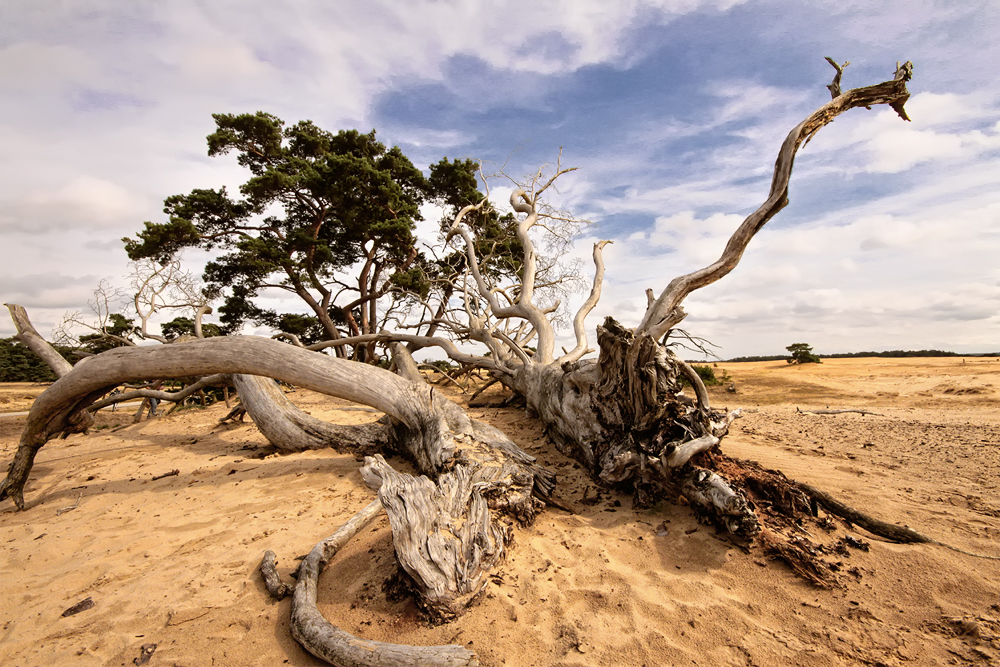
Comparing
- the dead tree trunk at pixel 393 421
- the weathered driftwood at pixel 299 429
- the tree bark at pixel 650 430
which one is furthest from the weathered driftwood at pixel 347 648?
Result: the weathered driftwood at pixel 299 429

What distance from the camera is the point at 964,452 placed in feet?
14.5

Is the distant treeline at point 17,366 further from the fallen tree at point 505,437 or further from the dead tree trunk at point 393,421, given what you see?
the fallen tree at point 505,437

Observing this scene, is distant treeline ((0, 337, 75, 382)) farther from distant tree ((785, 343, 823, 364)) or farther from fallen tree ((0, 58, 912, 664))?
distant tree ((785, 343, 823, 364))

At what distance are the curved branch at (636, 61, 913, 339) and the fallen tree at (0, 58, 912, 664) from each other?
1 cm

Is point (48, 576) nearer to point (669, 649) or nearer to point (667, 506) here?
point (669, 649)

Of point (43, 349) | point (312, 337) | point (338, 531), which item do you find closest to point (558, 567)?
point (338, 531)

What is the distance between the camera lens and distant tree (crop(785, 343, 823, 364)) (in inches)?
714

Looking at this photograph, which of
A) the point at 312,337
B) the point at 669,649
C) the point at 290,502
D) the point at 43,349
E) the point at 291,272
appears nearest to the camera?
the point at 669,649

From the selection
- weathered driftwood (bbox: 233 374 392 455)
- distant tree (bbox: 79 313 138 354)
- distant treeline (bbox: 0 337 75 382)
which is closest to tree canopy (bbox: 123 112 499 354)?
distant tree (bbox: 79 313 138 354)

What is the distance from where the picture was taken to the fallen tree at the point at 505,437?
8.40 ft

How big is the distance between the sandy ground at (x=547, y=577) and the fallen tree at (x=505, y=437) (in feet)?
0.64

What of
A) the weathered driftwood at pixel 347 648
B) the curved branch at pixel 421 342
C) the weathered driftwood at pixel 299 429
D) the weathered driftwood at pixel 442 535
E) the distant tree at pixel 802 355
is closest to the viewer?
the weathered driftwood at pixel 347 648

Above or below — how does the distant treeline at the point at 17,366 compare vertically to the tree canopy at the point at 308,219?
below

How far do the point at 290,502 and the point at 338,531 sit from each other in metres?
1.06
